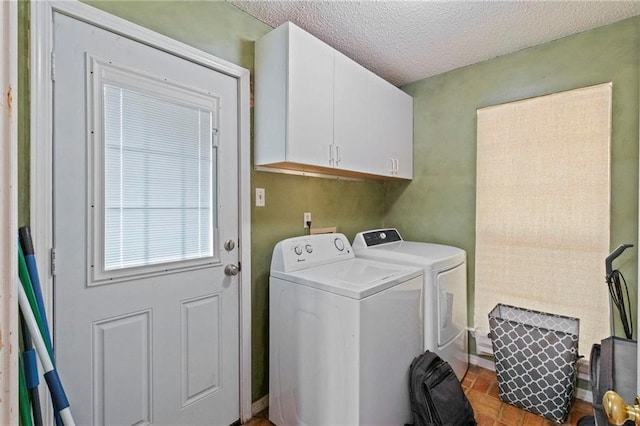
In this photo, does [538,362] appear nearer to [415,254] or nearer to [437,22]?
[415,254]

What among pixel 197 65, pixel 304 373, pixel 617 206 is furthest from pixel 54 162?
pixel 617 206

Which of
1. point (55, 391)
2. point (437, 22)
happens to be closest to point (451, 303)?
Answer: point (437, 22)

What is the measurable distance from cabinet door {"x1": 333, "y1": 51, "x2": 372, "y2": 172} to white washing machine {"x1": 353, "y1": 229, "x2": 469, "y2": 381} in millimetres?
634

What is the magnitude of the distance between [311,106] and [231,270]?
3.47 feet

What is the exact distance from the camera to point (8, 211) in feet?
1.68

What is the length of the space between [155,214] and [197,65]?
82cm

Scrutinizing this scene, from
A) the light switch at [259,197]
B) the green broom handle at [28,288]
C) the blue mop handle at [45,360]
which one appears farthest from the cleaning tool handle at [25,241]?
the light switch at [259,197]

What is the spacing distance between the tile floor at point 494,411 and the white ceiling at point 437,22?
96.8 inches

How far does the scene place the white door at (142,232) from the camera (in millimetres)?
1250

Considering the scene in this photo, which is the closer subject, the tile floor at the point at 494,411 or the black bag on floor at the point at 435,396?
the black bag on floor at the point at 435,396

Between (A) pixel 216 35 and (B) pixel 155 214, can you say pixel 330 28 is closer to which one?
(A) pixel 216 35

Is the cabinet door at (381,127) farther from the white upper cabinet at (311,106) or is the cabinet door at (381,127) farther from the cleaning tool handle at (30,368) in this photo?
the cleaning tool handle at (30,368)

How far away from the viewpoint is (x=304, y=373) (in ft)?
5.47

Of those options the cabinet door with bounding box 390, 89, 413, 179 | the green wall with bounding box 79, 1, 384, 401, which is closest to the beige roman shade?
the cabinet door with bounding box 390, 89, 413, 179
